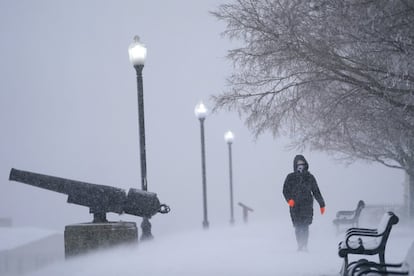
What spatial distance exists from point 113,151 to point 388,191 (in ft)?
383

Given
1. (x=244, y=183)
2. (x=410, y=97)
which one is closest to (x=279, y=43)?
(x=410, y=97)

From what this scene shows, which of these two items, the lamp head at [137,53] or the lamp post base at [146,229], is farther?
the lamp post base at [146,229]

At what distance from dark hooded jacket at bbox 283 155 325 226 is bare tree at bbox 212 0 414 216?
110 cm

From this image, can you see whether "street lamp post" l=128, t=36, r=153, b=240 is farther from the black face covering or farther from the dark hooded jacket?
the black face covering

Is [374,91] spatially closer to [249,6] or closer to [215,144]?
[249,6]

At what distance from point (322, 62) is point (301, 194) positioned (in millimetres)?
2814

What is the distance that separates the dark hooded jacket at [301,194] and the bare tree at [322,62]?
1.10m

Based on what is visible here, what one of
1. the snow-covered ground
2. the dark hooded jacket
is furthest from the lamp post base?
the dark hooded jacket

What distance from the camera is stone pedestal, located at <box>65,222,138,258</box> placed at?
8.55m

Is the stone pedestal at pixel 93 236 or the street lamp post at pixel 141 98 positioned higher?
the street lamp post at pixel 141 98

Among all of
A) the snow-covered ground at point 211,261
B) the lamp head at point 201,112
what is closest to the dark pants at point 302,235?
the snow-covered ground at point 211,261

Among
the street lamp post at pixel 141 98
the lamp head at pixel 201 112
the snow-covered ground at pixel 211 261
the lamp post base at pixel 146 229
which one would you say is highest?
the lamp head at pixel 201 112

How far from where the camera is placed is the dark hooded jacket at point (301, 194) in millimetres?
10406

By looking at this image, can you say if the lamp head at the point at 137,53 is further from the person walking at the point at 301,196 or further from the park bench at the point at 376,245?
the park bench at the point at 376,245
